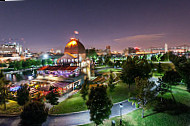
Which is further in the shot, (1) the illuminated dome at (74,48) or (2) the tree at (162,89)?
(1) the illuminated dome at (74,48)

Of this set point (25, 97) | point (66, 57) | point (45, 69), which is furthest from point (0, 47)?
point (25, 97)

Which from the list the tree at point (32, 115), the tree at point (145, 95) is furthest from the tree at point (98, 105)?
the tree at point (32, 115)

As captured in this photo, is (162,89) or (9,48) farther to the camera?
(9,48)

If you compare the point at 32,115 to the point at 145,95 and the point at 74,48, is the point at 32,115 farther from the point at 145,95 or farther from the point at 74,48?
the point at 74,48

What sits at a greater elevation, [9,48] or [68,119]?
[9,48]

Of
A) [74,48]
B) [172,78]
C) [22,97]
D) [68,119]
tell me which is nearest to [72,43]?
[74,48]

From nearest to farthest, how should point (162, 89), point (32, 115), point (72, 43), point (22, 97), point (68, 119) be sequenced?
point (32, 115) → point (68, 119) → point (22, 97) → point (162, 89) → point (72, 43)

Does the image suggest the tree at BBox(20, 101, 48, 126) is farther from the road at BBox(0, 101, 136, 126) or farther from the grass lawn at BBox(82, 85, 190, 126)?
the grass lawn at BBox(82, 85, 190, 126)

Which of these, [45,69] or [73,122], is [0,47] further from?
[73,122]

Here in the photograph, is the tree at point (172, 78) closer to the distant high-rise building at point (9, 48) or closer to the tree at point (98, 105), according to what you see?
the tree at point (98, 105)

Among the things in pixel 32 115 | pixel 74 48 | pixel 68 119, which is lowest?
pixel 68 119

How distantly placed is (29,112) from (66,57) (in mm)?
47185

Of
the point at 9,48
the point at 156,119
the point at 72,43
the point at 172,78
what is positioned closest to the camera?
the point at 156,119

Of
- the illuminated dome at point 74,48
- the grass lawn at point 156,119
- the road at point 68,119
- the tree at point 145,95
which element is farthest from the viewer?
the illuminated dome at point 74,48
